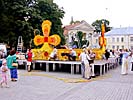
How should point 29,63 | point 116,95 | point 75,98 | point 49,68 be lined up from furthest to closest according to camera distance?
point 49,68, point 29,63, point 116,95, point 75,98

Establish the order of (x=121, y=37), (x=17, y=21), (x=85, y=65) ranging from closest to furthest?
(x=85, y=65)
(x=17, y=21)
(x=121, y=37)

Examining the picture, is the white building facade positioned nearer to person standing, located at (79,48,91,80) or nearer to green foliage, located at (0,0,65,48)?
green foliage, located at (0,0,65,48)

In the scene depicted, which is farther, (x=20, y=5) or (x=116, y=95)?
(x=20, y=5)

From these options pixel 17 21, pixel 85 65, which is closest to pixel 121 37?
pixel 17 21

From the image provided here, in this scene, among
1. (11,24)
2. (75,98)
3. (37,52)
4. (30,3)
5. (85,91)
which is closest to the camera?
(75,98)

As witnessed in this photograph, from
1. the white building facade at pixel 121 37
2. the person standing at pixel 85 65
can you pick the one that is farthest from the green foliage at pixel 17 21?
the white building facade at pixel 121 37

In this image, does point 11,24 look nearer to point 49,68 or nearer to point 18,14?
point 18,14

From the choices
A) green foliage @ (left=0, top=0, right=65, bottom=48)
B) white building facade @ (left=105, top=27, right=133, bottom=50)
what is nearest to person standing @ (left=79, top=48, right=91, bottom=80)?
green foliage @ (left=0, top=0, right=65, bottom=48)

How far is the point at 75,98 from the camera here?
38.9 ft

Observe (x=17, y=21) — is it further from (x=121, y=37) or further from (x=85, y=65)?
(x=121, y=37)

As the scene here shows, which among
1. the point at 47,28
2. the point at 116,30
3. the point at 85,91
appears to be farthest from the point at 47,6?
the point at 116,30

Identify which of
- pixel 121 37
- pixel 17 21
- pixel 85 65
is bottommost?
pixel 85 65

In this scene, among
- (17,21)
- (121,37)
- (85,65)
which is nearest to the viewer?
(85,65)

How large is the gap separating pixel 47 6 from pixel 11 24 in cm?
1287
